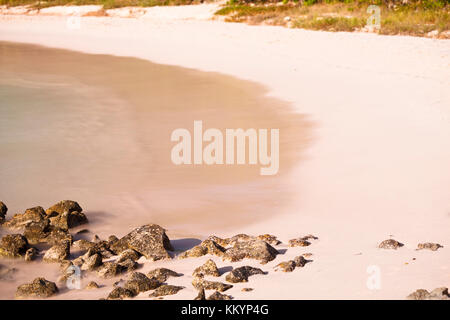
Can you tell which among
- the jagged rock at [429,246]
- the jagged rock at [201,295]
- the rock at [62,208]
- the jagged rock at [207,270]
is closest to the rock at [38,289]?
the jagged rock at [207,270]

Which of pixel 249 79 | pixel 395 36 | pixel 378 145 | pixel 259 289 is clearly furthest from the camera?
pixel 395 36

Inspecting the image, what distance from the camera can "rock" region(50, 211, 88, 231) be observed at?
6941 millimetres

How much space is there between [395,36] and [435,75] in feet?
18.7

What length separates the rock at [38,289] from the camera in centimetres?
534

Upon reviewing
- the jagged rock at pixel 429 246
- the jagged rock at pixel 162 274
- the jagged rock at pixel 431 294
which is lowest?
the jagged rock at pixel 162 274

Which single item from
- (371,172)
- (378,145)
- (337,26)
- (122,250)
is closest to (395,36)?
(337,26)

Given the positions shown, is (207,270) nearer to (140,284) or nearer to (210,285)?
(210,285)

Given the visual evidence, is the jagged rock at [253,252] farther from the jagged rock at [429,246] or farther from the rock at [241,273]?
the jagged rock at [429,246]

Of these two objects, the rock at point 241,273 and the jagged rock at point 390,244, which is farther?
the jagged rock at point 390,244

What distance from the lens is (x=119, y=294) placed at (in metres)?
5.13

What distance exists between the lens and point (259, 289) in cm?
504

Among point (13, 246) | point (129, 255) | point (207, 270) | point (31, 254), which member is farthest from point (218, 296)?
point (13, 246)

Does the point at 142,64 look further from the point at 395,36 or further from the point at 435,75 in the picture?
the point at 435,75

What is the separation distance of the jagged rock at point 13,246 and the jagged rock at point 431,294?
3944 mm
